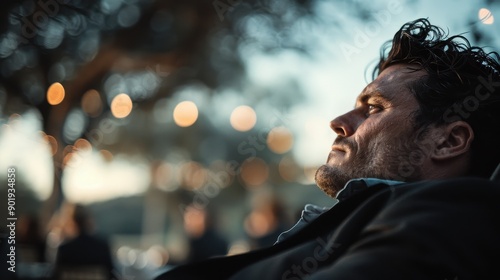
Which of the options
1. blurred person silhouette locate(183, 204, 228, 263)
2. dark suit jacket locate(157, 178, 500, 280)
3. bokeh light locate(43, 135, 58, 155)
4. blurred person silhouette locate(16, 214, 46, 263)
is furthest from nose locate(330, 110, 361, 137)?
bokeh light locate(43, 135, 58, 155)

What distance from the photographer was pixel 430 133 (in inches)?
83.5

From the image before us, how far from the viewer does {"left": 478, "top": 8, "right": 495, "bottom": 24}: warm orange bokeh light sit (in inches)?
109

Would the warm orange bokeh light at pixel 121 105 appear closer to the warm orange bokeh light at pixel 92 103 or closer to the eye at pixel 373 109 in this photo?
the warm orange bokeh light at pixel 92 103

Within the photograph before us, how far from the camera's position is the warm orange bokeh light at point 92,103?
31.4 feet

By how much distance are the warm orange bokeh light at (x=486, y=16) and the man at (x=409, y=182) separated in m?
0.44

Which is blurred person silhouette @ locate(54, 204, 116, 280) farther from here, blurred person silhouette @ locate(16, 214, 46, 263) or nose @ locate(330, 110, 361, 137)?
nose @ locate(330, 110, 361, 137)

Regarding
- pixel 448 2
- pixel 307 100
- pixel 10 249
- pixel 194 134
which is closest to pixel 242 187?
pixel 194 134

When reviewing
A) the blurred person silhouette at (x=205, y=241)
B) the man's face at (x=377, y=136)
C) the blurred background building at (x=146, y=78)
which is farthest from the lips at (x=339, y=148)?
the blurred person silhouette at (x=205, y=241)

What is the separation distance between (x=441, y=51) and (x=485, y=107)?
0.25 meters

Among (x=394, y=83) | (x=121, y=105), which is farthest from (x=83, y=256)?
(x=394, y=83)

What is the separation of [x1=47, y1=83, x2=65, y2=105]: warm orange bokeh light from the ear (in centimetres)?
761

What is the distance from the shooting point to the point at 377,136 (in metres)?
2.13

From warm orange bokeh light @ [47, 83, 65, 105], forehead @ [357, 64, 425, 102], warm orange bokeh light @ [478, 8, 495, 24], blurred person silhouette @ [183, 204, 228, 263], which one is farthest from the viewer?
warm orange bokeh light @ [47, 83, 65, 105]

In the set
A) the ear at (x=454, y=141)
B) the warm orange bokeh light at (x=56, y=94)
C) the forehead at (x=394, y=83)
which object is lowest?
the ear at (x=454, y=141)
